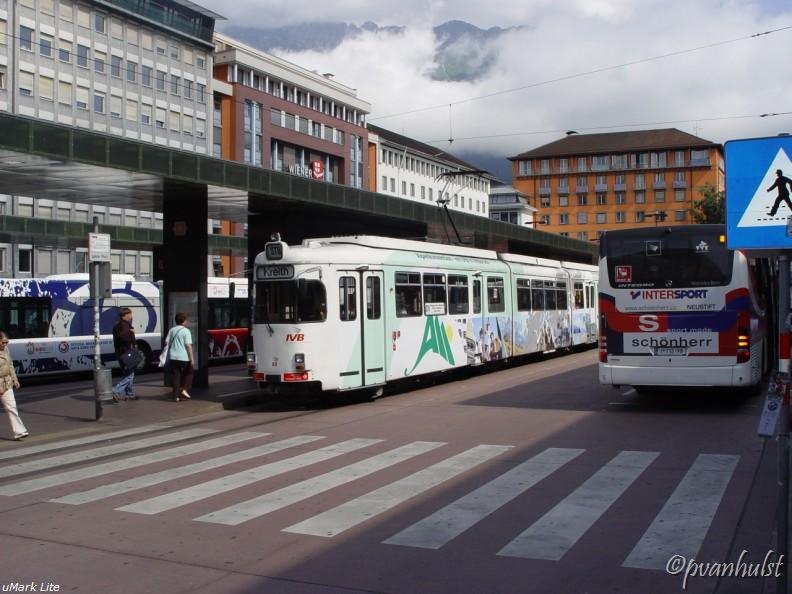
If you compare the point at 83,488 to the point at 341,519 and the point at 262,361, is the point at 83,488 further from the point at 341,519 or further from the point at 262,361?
the point at 262,361

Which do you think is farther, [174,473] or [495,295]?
[495,295]

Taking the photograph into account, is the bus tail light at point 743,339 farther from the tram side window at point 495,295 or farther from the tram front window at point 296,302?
the tram side window at point 495,295

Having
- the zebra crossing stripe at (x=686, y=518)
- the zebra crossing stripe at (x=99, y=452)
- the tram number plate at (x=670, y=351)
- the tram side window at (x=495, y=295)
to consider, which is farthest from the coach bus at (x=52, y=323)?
the zebra crossing stripe at (x=686, y=518)

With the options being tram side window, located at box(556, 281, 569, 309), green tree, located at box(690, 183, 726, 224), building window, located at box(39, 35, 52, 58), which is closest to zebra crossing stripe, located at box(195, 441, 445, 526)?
tram side window, located at box(556, 281, 569, 309)

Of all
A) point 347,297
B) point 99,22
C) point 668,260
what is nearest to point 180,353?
point 347,297

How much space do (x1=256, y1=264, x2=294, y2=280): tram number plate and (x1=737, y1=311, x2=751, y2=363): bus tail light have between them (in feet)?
25.3

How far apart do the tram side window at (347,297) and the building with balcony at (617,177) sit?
358ft

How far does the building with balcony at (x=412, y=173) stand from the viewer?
100m

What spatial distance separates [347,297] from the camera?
16312mm

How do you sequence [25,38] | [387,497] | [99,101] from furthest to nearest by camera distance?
[99,101]
[25,38]
[387,497]

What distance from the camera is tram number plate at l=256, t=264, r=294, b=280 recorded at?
52.0 ft

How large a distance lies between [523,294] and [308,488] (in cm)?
1711

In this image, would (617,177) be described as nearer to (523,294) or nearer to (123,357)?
(523,294)

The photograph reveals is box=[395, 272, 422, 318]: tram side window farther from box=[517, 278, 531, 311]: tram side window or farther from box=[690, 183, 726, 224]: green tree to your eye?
box=[690, 183, 726, 224]: green tree
